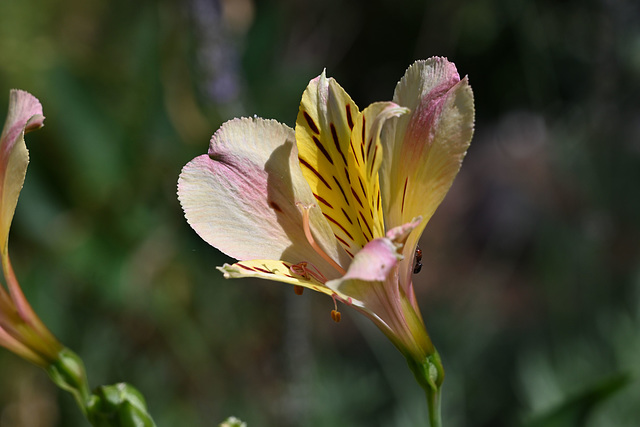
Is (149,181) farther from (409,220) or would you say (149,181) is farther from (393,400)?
(409,220)

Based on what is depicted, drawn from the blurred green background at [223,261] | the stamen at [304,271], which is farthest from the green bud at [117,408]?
the blurred green background at [223,261]

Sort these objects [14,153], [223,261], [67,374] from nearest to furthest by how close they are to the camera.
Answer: [14,153]
[67,374]
[223,261]

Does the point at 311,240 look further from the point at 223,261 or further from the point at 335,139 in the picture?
the point at 223,261

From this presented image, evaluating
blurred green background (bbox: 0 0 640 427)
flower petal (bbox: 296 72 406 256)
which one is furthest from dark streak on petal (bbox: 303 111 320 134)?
blurred green background (bbox: 0 0 640 427)

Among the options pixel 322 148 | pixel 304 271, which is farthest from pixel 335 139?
pixel 304 271

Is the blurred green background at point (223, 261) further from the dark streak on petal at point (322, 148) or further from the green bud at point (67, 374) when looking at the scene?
the dark streak on petal at point (322, 148)

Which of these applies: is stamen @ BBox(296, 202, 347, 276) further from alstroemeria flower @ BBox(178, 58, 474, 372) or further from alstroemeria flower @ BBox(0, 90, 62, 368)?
alstroemeria flower @ BBox(0, 90, 62, 368)
